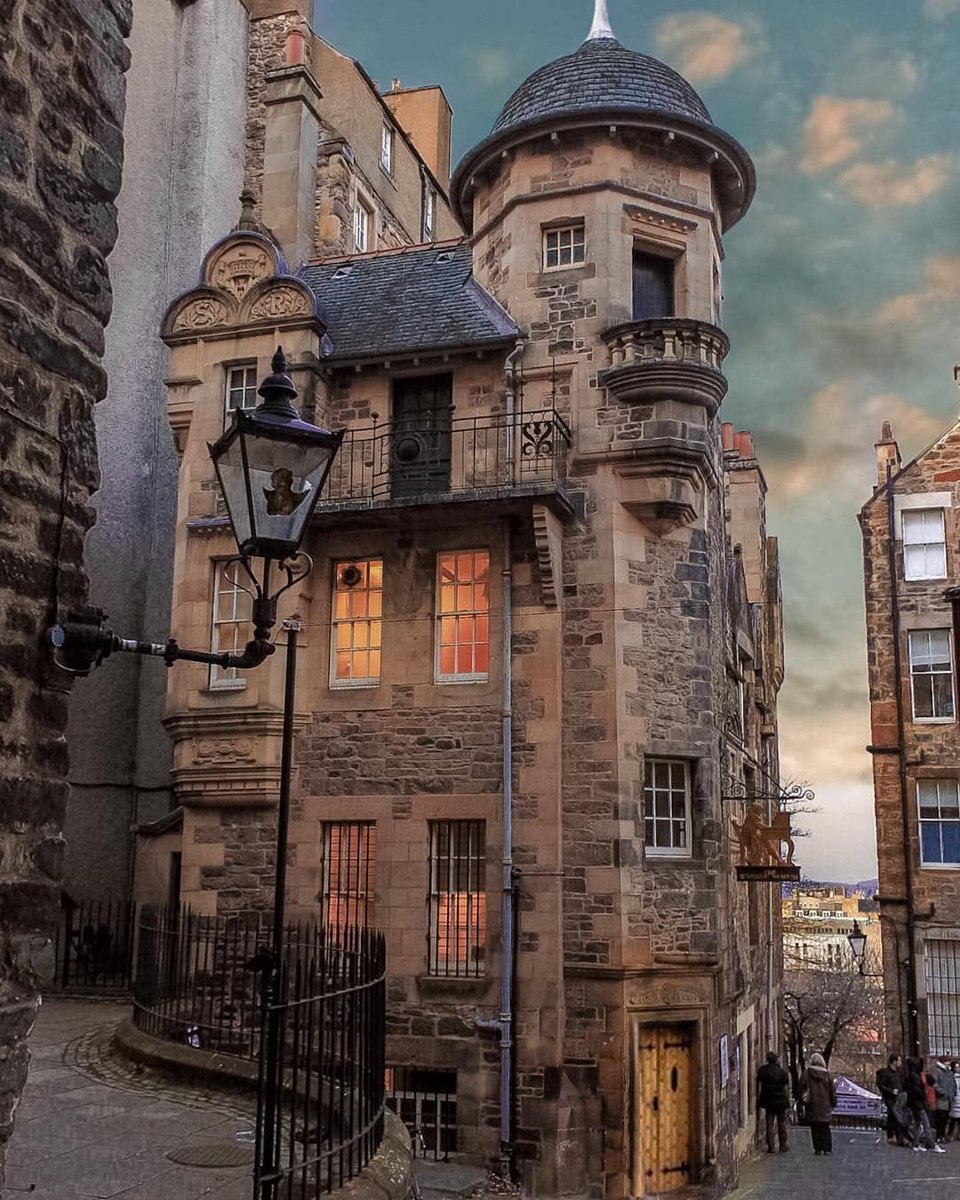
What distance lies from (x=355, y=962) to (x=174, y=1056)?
3.50 m

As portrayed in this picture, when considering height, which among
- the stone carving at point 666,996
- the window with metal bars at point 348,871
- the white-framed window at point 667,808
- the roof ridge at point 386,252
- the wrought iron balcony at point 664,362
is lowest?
the stone carving at point 666,996

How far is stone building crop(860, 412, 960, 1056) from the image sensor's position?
25000 millimetres

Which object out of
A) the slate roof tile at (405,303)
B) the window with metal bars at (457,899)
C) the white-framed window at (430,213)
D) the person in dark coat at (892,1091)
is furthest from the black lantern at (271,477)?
the white-framed window at (430,213)

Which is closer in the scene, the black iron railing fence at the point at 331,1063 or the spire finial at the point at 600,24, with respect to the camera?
the black iron railing fence at the point at 331,1063

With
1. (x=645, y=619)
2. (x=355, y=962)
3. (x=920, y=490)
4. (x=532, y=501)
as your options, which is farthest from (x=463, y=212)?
(x=355, y=962)

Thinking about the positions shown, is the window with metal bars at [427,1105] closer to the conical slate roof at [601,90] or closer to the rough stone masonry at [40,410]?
the rough stone masonry at [40,410]

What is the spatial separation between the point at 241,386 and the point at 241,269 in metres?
1.79

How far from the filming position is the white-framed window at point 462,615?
A: 16.8 meters

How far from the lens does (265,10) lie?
27.1 meters

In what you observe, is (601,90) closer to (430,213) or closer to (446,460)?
(446,460)

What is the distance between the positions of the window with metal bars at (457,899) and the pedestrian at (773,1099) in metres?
6.69

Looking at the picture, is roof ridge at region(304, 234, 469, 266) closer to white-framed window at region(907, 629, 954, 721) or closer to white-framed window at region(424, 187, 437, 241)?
white-framed window at region(424, 187, 437, 241)

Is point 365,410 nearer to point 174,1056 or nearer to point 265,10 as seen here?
point 174,1056

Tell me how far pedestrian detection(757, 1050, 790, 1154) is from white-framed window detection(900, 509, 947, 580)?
1160 centimetres
